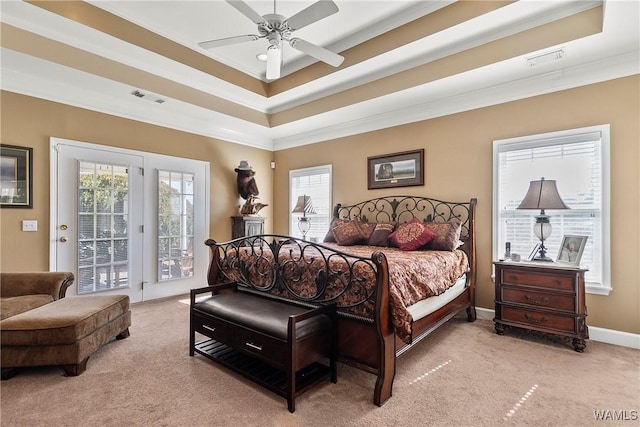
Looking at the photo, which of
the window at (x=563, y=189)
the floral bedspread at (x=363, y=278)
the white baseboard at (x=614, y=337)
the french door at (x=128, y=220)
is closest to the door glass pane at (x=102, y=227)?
the french door at (x=128, y=220)

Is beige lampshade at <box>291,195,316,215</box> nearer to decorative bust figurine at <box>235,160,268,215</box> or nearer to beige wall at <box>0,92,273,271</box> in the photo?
decorative bust figurine at <box>235,160,268,215</box>

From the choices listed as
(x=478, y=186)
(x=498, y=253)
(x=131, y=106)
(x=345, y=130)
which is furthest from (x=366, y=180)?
(x=131, y=106)

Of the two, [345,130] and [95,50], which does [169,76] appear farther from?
[345,130]

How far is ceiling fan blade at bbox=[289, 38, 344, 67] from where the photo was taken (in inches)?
108

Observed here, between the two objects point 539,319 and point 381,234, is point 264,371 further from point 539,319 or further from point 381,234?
point 539,319

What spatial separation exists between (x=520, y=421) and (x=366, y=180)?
11.7ft

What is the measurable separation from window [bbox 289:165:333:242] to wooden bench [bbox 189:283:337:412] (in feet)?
9.38

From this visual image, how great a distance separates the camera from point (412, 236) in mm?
3645

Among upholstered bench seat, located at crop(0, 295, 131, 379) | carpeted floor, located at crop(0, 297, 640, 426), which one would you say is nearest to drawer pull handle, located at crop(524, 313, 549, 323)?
carpeted floor, located at crop(0, 297, 640, 426)

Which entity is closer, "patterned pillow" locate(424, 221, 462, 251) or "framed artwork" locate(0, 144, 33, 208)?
"framed artwork" locate(0, 144, 33, 208)

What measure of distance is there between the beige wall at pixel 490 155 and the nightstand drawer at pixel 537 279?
53cm

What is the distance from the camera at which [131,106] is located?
4.27 metres

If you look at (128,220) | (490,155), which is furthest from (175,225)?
(490,155)

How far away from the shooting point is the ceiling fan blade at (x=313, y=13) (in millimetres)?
2286
